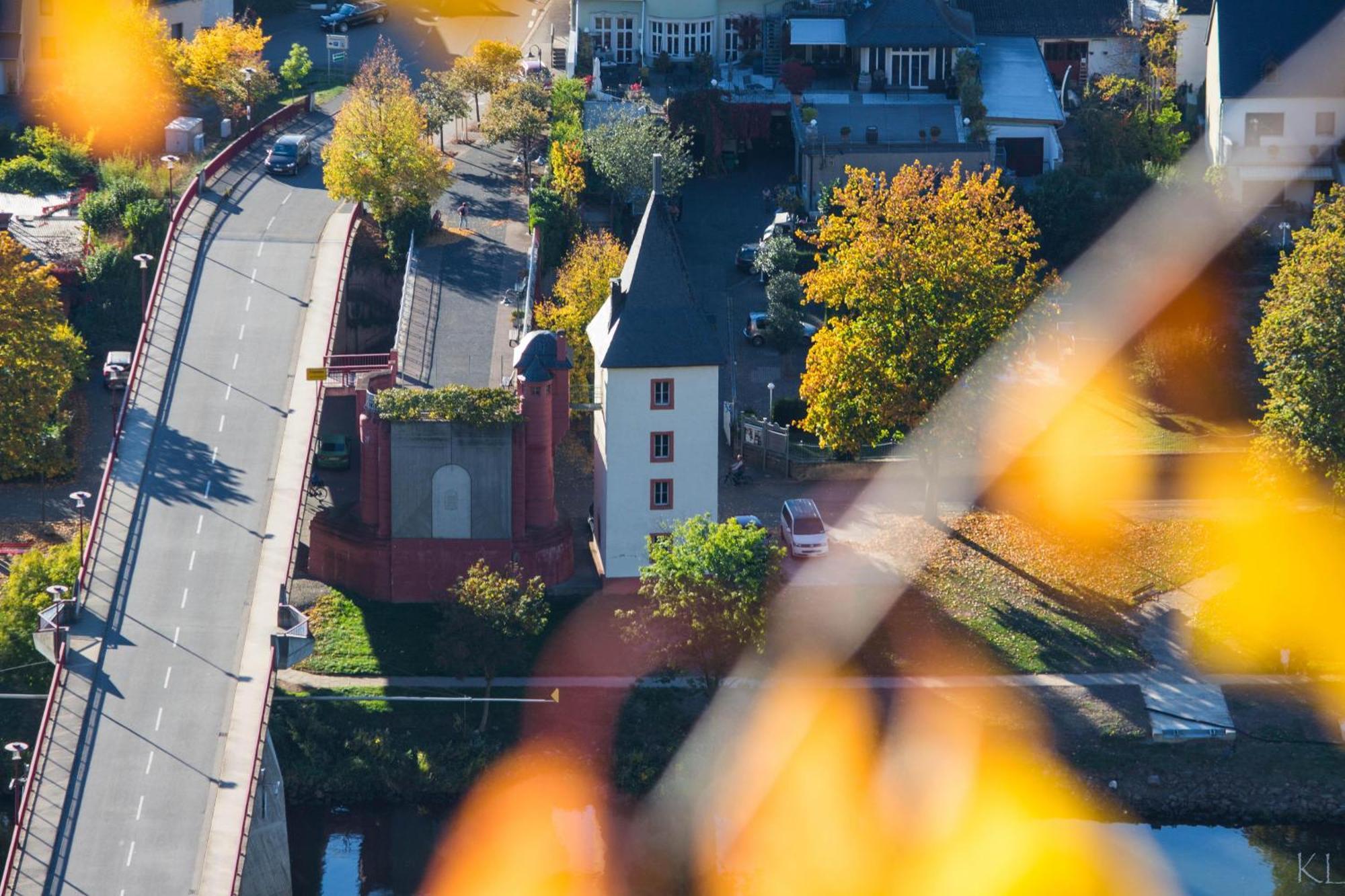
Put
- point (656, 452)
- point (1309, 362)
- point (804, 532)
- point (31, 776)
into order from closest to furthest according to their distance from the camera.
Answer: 1. point (31, 776)
2. point (656, 452)
3. point (1309, 362)
4. point (804, 532)

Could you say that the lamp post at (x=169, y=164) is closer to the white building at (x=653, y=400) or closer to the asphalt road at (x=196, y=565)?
the asphalt road at (x=196, y=565)

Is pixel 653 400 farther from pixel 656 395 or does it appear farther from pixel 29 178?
pixel 29 178

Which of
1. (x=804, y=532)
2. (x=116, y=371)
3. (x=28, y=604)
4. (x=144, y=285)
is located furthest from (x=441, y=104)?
(x=28, y=604)

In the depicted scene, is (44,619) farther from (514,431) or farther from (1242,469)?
(1242,469)

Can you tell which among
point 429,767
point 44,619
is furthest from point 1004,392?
point 44,619

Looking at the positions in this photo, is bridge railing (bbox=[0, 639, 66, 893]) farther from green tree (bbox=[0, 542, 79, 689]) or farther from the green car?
the green car
